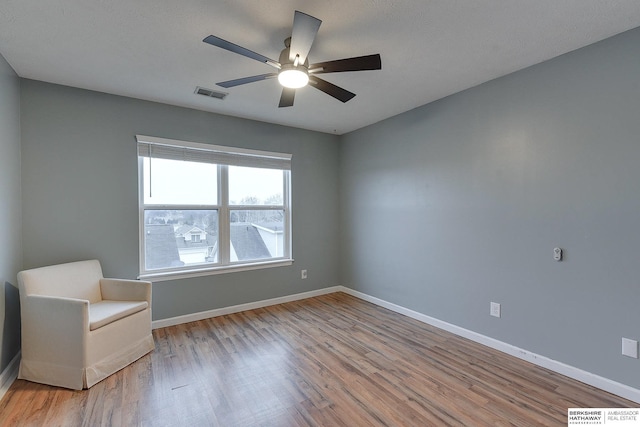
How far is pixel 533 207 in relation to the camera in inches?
100

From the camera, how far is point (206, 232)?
12.2ft

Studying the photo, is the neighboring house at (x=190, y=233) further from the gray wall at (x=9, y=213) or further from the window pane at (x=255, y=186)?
the gray wall at (x=9, y=213)

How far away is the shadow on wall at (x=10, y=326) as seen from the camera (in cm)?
225

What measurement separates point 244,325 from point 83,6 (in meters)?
3.09

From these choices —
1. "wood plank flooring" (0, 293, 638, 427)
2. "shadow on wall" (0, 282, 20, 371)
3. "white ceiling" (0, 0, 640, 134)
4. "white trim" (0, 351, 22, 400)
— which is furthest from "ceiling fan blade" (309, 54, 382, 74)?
"white trim" (0, 351, 22, 400)

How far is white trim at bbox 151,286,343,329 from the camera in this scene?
338cm

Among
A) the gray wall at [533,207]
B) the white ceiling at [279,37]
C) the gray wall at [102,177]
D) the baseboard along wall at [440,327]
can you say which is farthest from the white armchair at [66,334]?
the gray wall at [533,207]

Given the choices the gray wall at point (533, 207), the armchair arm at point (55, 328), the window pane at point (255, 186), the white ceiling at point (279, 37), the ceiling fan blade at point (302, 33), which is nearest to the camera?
the ceiling fan blade at point (302, 33)

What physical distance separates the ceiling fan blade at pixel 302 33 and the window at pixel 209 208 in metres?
2.12

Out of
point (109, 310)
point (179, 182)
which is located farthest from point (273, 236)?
point (109, 310)

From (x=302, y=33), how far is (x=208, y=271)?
9.59ft

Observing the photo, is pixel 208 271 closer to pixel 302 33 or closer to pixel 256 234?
pixel 256 234

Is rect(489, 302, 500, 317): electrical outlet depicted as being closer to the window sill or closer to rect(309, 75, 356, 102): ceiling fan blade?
rect(309, 75, 356, 102): ceiling fan blade

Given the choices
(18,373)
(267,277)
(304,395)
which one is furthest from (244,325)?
(18,373)
